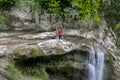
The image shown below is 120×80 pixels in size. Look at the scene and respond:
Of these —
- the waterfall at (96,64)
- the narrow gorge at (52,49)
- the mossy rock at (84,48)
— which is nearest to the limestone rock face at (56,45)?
the narrow gorge at (52,49)

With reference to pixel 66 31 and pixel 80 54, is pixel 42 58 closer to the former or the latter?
pixel 80 54

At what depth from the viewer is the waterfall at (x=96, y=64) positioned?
38.2ft

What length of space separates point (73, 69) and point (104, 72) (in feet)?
6.06

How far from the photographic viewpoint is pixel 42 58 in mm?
10266

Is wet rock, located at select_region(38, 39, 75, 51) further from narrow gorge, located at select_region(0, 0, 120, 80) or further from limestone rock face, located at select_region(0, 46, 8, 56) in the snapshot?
limestone rock face, located at select_region(0, 46, 8, 56)

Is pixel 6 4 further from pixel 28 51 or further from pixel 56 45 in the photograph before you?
pixel 28 51

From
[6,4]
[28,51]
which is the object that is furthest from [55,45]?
[6,4]

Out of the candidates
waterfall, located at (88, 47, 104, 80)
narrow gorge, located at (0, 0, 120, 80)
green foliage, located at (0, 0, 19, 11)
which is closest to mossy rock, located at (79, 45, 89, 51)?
narrow gorge, located at (0, 0, 120, 80)

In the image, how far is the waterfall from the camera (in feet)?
38.2

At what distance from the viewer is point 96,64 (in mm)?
11953

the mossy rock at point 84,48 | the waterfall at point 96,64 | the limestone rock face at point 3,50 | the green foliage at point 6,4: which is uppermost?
the green foliage at point 6,4

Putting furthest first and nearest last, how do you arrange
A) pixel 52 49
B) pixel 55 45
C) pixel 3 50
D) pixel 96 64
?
pixel 96 64 → pixel 55 45 → pixel 52 49 → pixel 3 50

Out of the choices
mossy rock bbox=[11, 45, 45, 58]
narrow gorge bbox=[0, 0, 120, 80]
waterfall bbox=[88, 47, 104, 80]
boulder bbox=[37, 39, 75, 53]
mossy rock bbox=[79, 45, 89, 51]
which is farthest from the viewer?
waterfall bbox=[88, 47, 104, 80]

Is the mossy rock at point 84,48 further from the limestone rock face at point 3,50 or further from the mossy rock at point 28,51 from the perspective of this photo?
the limestone rock face at point 3,50
